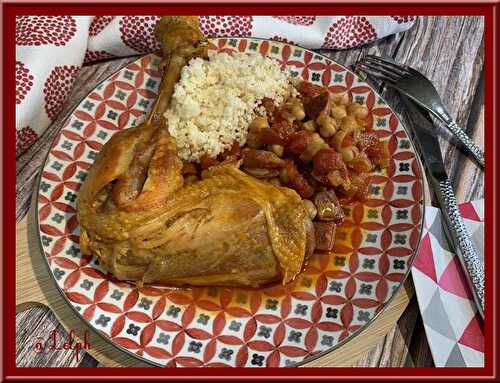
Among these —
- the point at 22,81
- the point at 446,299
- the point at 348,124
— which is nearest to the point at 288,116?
the point at 348,124

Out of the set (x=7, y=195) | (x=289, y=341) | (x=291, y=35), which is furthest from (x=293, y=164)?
(x=7, y=195)

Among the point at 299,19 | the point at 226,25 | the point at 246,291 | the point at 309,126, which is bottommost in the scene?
the point at 246,291

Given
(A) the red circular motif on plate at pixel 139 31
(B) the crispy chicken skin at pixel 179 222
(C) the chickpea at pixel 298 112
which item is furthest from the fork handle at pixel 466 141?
(A) the red circular motif on plate at pixel 139 31

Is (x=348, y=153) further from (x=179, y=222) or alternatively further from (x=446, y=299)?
(x=179, y=222)

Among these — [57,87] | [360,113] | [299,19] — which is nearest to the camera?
[360,113]

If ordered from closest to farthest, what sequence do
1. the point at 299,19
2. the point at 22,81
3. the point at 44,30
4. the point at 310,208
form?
the point at 310,208 → the point at 22,81 → the point at 44,30 → the point at 299,19

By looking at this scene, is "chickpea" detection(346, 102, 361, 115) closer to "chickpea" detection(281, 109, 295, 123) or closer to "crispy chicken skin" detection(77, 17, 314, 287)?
"chickpea" detection(281, 109, 295, 123)

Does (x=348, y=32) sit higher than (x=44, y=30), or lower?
higher
